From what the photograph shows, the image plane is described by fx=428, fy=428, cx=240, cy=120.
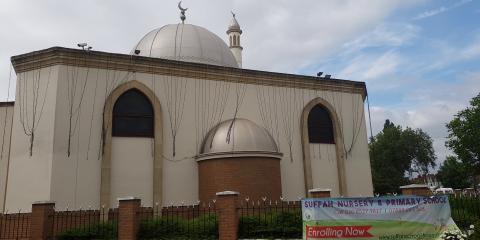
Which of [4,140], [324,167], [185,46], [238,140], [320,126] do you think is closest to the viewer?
[238,140]

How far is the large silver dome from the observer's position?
68.0ft

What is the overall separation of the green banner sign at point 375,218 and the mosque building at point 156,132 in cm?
576

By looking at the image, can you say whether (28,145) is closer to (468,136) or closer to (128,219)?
(128,219)

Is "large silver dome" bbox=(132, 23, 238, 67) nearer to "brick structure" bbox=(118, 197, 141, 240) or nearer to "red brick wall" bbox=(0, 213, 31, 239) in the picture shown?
"red brick wall" bbox=(0, 213, 31, 239)

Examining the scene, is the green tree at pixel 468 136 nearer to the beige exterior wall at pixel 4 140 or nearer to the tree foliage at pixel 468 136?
the tree foliage at pixel 468 136

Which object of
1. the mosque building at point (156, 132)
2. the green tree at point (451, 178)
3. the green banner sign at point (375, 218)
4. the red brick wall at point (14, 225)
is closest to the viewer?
the green banner sign at point (375, 218)

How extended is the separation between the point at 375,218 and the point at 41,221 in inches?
380

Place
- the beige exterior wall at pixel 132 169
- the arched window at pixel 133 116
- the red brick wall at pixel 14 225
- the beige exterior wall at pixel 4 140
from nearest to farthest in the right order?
the red brick wall at pixel 14 225 < the beige exterior wall at pixel 132 169 < the beige exterior wall at pixel 4 140 < the arched window at pixel 133 116

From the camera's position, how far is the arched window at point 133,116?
17.4 metres

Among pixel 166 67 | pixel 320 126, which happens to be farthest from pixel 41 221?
pixel 320 126

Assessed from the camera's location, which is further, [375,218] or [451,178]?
[451,178]

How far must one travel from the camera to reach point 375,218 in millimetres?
10820

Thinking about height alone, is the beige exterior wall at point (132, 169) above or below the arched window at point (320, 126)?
below

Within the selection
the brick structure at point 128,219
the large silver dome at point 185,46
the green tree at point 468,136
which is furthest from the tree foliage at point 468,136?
the brick structure at point 128,219
